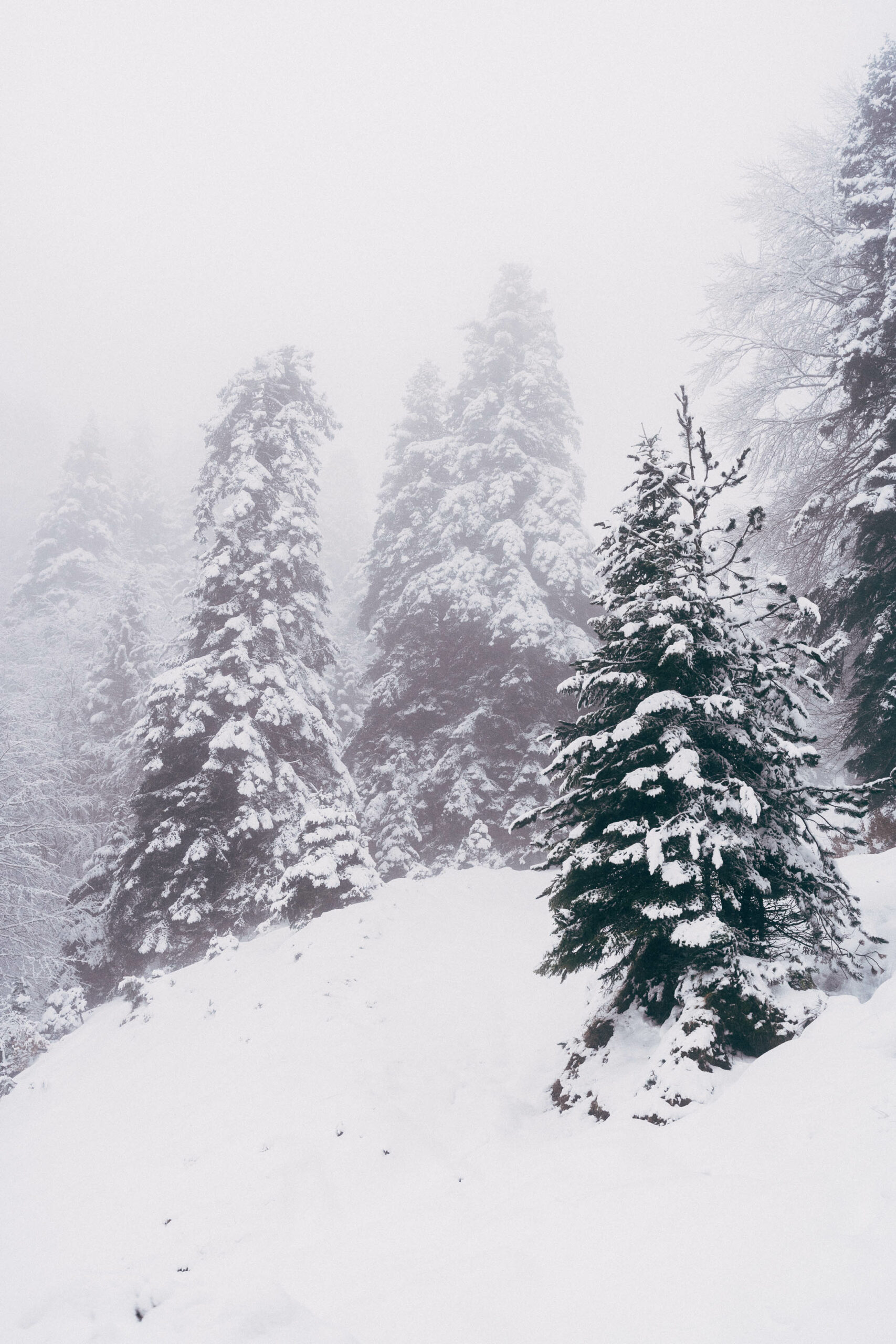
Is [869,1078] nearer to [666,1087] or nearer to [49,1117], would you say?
[666,1087]

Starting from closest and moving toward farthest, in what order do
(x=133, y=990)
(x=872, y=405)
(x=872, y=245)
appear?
(x=872, y=405) → (x=872, y=245) → (x=133, y=990)

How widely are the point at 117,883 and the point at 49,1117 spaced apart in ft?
17.9

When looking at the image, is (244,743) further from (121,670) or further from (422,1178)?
(121,670)

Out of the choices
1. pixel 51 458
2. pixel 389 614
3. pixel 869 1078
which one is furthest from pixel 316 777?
pixel 51 458

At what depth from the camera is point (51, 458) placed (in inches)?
2367

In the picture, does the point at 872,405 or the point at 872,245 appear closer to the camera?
the point at 872,405

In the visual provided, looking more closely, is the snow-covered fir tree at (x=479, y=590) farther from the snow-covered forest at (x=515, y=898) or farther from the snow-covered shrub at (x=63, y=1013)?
the snow-covered shrub at (x=63, y=1013)

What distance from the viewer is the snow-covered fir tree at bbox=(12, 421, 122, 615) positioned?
32.5m

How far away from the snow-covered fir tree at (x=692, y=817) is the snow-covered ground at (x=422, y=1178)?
21.0 inches

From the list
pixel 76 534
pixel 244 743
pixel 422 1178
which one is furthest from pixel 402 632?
pixel 76 534

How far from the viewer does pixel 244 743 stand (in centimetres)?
1317

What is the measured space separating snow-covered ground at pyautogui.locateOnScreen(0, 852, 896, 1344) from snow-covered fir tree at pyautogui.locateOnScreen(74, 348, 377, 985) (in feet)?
7.87

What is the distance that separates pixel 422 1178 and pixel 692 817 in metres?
3.73

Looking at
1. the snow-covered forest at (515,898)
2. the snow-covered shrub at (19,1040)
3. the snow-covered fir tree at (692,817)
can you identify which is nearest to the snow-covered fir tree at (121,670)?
the snow-covered forest at (515,898)
